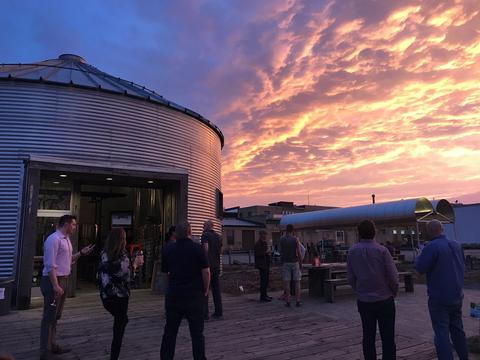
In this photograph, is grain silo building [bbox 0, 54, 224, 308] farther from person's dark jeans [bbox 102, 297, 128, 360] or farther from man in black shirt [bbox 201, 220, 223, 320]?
person's dark jeans [bbox 102, 297, 128, 360]

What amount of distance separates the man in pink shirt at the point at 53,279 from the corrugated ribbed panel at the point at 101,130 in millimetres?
5700

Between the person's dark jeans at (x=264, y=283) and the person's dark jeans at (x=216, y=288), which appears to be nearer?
the person's dark jeans at (x=216, y=288)

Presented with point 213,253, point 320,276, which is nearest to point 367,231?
point 213,253

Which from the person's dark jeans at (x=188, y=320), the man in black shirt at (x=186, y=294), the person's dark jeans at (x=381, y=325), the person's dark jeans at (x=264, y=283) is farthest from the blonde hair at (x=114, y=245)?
the person's dark jeans at (x=264, y=283)

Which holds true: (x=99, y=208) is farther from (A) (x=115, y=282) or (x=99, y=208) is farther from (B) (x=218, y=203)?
(A) (x=115, y=282)

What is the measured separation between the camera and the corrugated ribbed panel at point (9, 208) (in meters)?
9.73

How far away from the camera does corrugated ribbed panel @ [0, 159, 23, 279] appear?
9727mm

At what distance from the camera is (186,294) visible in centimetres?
445

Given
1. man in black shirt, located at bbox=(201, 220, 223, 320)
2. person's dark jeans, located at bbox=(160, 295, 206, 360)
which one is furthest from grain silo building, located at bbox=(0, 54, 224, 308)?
person's dark jeans, located at bbox=(160, 295, 206, 360)

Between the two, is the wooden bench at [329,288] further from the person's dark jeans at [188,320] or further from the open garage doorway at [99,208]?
the person's dark jeans at [188,320]

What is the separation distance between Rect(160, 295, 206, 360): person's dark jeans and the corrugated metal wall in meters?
7.51

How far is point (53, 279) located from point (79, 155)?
20.5 ft

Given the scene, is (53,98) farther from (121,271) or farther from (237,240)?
(237,240)

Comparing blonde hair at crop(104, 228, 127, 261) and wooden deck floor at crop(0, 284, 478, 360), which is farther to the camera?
wooden deck floor at crop(0, 284, 478, 360)
